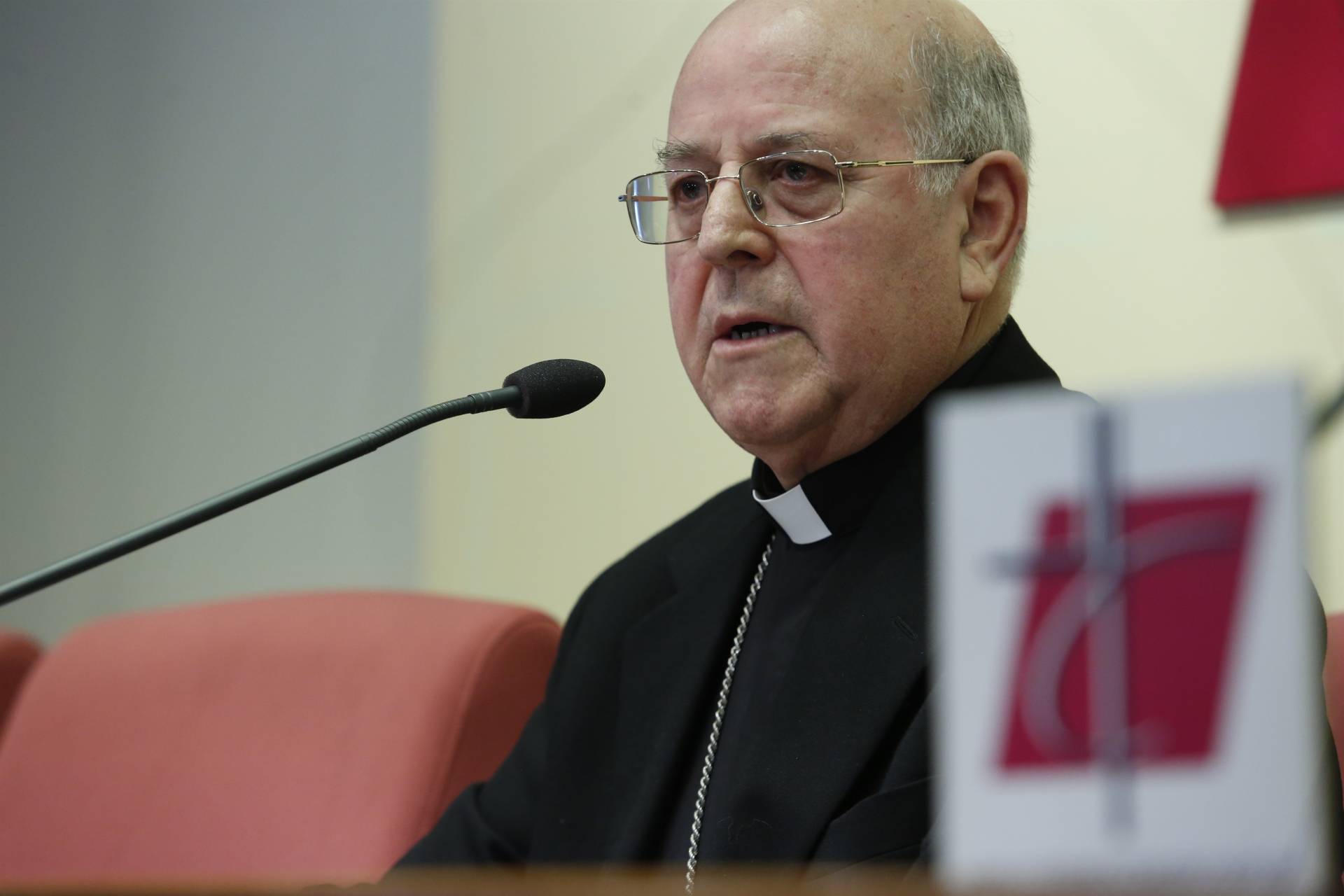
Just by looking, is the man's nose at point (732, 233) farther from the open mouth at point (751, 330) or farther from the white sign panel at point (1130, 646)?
the white sign panel at point (1130, 646)

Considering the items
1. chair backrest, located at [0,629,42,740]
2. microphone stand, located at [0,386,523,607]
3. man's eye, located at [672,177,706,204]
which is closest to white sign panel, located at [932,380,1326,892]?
microphone stand, located at [0,386,523,607]

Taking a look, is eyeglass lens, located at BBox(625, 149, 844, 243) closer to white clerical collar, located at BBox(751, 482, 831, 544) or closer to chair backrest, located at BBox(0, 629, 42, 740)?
white clerical collar, located at BBox(751, 482, 831, 544)

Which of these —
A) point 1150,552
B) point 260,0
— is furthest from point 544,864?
point 260,0

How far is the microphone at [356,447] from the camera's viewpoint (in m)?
1.18

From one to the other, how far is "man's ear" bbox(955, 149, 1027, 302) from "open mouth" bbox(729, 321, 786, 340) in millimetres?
221

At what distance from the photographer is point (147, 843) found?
186cm

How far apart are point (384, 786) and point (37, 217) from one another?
68.5 inches

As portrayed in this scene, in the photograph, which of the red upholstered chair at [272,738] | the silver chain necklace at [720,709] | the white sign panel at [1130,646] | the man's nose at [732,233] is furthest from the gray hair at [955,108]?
the white sign panel at [1130,646]

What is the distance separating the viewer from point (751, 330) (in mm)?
1553

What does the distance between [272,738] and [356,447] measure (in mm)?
754

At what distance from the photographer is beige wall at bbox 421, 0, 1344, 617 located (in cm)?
180

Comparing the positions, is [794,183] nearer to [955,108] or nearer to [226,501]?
[955,108]

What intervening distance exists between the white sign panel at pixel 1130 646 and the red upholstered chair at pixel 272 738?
4.52 ft

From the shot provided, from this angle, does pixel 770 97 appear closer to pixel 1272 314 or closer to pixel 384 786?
pixel 1272 314
